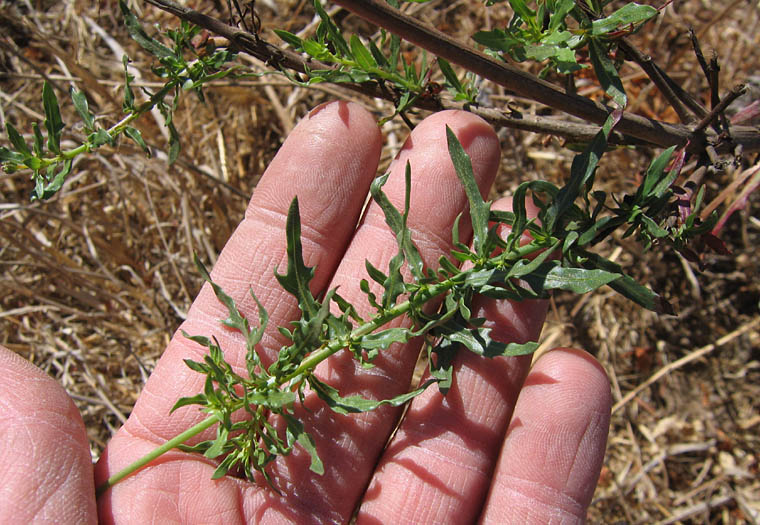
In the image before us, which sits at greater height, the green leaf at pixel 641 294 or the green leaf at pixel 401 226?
the green leaf at pixel 641 294

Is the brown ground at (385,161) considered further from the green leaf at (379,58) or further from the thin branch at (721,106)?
the thin branch at (721,106)

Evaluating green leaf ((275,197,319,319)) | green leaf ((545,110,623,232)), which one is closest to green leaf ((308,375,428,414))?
green leaf ((275,197,319,319))

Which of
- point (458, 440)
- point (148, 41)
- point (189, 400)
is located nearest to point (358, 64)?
point (148, 41)

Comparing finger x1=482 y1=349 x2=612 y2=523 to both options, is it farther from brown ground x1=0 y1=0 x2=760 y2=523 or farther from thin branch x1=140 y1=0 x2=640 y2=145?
brown ground x1=0 y1=0 x2=760 y2=523

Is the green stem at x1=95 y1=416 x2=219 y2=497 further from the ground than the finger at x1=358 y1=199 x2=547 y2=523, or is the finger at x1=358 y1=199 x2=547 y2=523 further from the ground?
the finger at x1=358 y1=199 x2=547 y2=523

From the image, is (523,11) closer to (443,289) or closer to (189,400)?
(443,289)

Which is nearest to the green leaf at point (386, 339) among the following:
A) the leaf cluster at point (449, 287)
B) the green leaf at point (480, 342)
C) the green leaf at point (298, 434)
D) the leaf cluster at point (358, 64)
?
the leaf cluster at point (449, 287)

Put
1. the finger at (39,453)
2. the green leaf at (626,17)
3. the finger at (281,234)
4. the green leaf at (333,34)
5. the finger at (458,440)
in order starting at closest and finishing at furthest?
the green leaf at (626,17) → the finger at (39,453) → the green leaf at (333,34) → the finger at (458,440) → the finger at (281,234)
